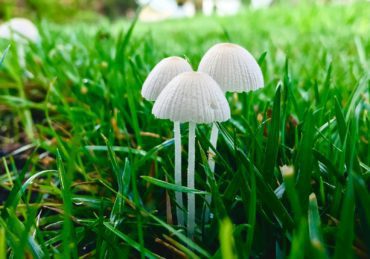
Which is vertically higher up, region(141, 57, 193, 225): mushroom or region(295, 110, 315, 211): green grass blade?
region(141, 57, 193, 225): mushroom

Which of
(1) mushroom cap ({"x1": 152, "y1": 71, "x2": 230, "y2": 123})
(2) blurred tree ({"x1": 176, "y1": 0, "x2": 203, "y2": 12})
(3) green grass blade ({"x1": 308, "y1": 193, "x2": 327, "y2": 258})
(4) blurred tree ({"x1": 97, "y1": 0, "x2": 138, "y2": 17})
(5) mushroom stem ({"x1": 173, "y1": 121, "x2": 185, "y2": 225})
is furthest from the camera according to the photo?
(2) blurred tree ({"x1": 176, "y1": 0, "x2": 203, "y2": 12})

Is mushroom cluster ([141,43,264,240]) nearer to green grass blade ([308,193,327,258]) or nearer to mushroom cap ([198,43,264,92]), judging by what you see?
mushroom cap ([198,43,264,92])

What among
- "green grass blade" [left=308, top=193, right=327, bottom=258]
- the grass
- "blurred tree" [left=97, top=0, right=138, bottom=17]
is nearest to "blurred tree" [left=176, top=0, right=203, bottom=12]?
"blurred tree" [left=97, top=0, right=138, bottom=17]

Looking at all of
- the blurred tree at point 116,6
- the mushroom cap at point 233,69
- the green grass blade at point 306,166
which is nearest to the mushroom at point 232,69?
the mushroom cap at point 233,69

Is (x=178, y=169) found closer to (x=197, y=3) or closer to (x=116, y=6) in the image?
(x=116, y=6)

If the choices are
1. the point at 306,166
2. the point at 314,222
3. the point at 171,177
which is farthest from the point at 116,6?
the point at 314,222

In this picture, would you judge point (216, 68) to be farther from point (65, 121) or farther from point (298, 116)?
point (65, 121)
